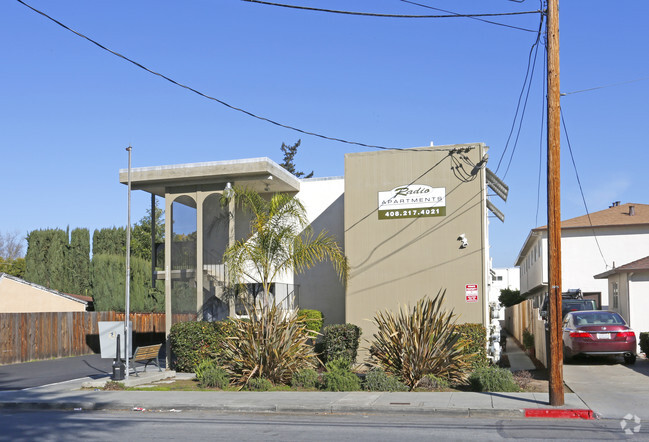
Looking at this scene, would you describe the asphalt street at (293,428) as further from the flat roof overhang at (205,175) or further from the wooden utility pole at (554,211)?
the flat roof overhang at (205,175)

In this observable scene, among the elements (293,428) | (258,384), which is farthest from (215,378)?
(293,428)

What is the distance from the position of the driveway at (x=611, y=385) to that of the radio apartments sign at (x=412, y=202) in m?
5.69

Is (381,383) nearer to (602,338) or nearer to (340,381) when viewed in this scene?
(340,381)

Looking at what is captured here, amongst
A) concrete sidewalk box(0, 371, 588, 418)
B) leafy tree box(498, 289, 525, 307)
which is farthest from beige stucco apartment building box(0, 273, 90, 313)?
leafy tree box(498, 289, 525, 307)

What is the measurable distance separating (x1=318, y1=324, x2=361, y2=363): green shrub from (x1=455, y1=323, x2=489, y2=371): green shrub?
302 cm

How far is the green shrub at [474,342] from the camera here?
1617 centimetres

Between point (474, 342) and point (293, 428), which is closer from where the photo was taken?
point (293, 428)

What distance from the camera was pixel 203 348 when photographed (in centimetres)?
1806

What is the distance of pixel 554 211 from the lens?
12.0 metres

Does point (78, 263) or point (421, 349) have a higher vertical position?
point (78, 263)

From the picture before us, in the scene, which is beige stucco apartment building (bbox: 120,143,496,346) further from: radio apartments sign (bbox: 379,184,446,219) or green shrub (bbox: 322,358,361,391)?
green shrub (bbox: 322,358,361,391)

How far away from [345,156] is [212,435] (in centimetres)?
1142

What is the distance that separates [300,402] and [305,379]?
226 cm

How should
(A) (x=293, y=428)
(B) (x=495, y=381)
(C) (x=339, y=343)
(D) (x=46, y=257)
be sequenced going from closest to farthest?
(A) (x=293, y=428)
(B) (x=495, y=381)
(C) (x=339, y=343)
(D) (x=46, y=257)
